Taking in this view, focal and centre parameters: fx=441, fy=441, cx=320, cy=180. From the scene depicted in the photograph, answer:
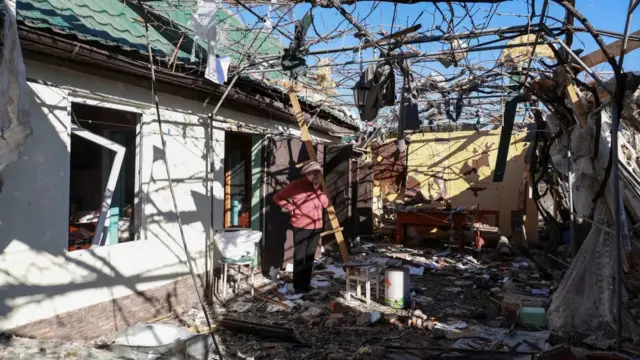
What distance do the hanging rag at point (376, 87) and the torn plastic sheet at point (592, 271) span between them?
8.93 feet

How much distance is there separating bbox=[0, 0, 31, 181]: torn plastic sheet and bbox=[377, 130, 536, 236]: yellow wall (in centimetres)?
1275

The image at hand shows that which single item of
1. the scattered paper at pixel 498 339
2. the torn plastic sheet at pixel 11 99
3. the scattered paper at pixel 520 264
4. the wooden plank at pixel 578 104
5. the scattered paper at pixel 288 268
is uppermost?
the wooden plank at pixel 578 104

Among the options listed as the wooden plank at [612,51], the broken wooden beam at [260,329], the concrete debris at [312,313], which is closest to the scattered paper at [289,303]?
the concrete debris at [312,313]

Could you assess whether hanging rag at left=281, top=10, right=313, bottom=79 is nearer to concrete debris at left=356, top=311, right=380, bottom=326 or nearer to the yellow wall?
concrete debris at left=356, top=311, right=380, bottom=326

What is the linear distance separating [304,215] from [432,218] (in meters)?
5.47

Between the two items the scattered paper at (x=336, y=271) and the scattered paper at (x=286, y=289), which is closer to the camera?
the scattered paper at (x=286, y=289)

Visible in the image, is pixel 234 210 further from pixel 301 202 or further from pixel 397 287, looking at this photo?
pixel 397 287

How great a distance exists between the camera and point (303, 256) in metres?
6.66

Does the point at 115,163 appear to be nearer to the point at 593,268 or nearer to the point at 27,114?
the point at 27,114

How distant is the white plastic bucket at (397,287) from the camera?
19.9ft

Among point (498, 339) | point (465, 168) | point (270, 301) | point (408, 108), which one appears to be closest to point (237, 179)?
point (270, 301)

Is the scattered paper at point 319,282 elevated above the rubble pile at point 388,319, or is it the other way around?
the scattered paper at point 319,282

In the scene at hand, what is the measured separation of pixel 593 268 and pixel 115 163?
17.9 ft

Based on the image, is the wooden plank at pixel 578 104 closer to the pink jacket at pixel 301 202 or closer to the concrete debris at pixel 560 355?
the concrete debris at pixel 560 355
